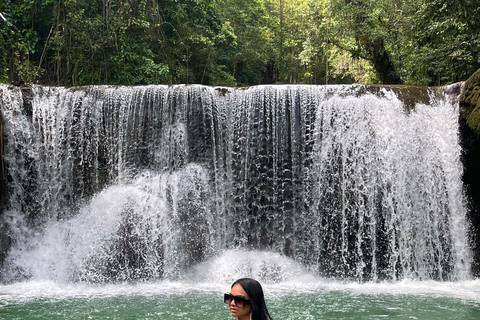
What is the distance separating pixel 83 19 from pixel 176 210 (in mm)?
6738

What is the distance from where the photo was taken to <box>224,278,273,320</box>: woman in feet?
8.30

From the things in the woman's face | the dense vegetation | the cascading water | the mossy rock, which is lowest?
the woman's face

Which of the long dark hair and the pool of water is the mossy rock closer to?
the pool of water

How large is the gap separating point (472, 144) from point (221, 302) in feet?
18.0

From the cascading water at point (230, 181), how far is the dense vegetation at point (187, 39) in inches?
92.4

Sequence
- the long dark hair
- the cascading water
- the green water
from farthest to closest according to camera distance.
Result: the cascading water < the green water < the long dark hair

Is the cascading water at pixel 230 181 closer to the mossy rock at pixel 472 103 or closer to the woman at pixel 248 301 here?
the mossy rock at pixel 472 103

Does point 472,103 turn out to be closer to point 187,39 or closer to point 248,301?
point 248,301

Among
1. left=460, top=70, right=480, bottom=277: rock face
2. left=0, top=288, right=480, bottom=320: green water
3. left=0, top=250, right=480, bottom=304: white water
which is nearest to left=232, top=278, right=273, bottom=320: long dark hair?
left=0, top=288, right=480, bottom=320: green water

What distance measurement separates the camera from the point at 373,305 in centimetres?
737

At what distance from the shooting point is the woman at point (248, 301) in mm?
2529

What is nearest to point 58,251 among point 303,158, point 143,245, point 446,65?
point 143,245

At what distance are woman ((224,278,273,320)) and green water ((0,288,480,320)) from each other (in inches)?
163

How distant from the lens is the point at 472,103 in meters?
10.2
